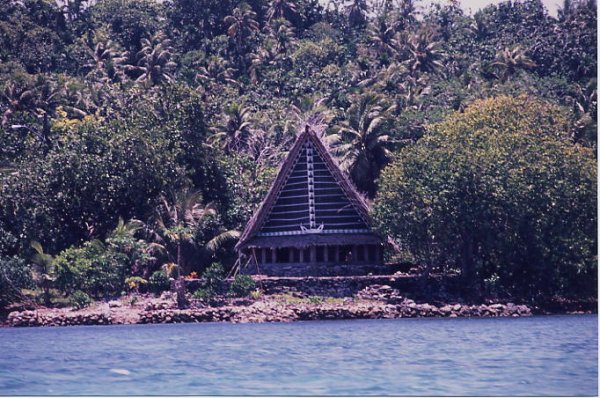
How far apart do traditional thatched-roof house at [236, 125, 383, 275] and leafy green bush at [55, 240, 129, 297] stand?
376 centimetres

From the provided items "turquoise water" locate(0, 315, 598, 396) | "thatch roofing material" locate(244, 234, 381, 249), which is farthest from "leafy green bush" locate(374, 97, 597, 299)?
"turquoise water" locate(0, 315, 598, 396)

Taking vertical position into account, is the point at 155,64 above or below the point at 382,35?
below

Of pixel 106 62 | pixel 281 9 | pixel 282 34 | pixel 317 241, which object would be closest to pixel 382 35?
pixel 282 34

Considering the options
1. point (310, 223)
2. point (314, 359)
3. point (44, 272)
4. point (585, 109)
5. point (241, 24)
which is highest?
point (241, 24)

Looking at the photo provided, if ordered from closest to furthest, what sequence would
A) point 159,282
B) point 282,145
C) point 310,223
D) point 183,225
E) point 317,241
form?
point 159,282 < point 317,241 < point 310,223 < point 183,225 < point 282,145

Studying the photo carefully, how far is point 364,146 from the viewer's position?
38.0 meters

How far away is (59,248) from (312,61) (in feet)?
79.0

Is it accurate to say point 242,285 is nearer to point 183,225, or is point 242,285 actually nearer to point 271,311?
point 271,311

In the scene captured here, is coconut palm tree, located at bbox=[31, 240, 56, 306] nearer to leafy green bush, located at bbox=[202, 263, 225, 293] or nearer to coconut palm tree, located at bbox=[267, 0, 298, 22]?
leafy green bush, located at bbox=[202, 263, 225, 293]

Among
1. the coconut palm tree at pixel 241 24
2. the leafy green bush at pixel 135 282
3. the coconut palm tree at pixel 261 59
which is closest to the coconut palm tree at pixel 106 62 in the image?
the coconut palm tree at pixel 241 24

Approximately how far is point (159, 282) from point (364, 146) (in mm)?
8860

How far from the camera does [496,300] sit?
1236 inches

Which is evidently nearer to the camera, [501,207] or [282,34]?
[501,207]

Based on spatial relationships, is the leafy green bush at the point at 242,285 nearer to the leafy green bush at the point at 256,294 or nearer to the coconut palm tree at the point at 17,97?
the leafy green bush at the point at 256,294
